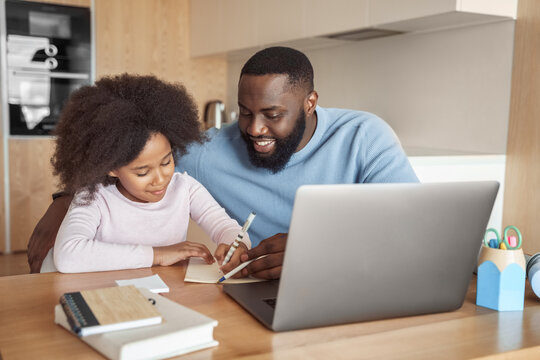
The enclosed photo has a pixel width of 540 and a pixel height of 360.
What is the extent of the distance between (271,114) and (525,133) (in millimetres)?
1406

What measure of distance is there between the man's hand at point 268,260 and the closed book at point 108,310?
0.91ft

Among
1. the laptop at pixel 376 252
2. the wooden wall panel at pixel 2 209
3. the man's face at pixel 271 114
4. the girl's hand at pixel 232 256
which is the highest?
the man's face at pixel 271 114

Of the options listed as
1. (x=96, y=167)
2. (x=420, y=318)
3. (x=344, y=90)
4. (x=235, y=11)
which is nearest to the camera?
(x=420, y=318)

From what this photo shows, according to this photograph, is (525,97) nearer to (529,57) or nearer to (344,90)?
(529,57)

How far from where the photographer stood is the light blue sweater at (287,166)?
164cm

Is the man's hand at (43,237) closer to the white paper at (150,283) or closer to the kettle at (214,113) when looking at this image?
the white paper at (150,283)

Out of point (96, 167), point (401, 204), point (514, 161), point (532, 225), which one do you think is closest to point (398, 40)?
point (514, 161)

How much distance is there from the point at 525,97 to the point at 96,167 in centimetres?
183

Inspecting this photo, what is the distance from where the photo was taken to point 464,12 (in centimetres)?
231

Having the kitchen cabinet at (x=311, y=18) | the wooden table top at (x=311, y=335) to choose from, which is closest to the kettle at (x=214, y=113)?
the kitchen cabinet at (x=311, y=18)

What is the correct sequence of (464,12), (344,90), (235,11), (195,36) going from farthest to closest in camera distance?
(195,36), (235,11), (344,90), (464,12)

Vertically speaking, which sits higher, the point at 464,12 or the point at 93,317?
the point at 464,12

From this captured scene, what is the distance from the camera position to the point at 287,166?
1680 mm

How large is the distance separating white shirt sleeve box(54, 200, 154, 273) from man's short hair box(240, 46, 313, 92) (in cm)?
55
